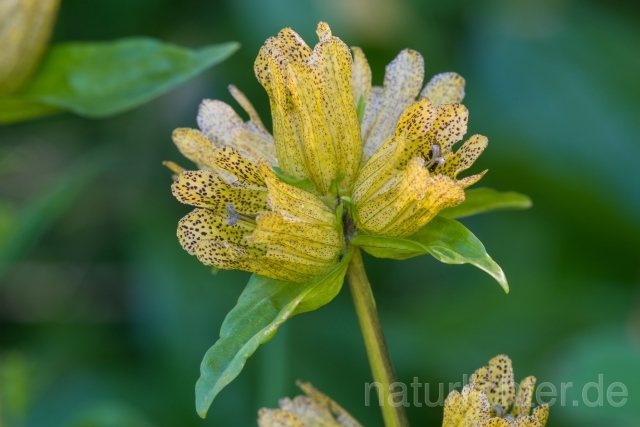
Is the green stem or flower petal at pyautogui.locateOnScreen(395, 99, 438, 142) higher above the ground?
flower petal at pyautogui.locateOnScreen(395, 99, 438, 142)

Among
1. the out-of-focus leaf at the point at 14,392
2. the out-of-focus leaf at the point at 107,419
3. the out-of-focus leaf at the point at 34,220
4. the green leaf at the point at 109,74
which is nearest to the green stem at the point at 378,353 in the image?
the green leaf at the point at 109,74

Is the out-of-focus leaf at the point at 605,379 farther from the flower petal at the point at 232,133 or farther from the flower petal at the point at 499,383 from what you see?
the flower petal at the point at 232,133

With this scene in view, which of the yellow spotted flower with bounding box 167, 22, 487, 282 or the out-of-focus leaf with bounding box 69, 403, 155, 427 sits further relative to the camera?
the out-of-focus leaf with bounding box 69, 403, 155, 427

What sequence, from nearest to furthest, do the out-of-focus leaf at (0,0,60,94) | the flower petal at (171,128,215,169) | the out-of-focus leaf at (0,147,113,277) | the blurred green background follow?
the flower petal at (171,128,215,169) < the out-of-focus leaf at (0,0,60,94) < the out-of-focus leaf at (0,147,113,277) < the blurred green background

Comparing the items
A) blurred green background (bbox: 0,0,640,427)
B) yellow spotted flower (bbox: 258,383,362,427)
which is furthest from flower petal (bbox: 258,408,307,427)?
blurred green background (bbox: 0,0,640,427)

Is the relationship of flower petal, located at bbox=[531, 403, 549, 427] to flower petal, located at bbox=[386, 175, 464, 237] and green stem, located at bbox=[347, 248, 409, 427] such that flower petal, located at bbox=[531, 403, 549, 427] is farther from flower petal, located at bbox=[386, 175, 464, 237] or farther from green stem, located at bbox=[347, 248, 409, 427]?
flower petal, located at bbox=[386, 175, 464, 237]

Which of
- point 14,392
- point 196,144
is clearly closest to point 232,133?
point 196,144

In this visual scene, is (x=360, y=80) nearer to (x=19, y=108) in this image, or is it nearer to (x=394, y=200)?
(x=394, y=200)
